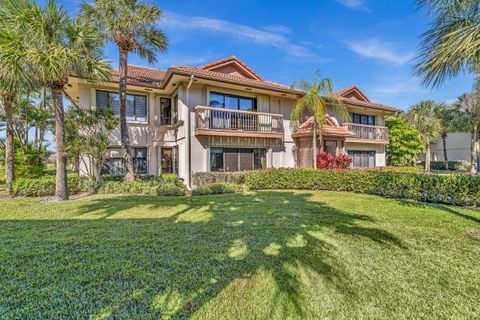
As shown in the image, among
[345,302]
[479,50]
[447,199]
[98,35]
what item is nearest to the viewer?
[345,302]

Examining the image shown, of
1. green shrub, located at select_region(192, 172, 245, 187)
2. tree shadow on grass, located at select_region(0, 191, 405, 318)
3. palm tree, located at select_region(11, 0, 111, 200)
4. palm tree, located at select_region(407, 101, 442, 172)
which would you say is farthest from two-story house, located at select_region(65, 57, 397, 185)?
palm tree, located at select_region(407, 101, 442, 172)

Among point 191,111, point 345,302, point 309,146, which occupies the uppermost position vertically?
point 191,111

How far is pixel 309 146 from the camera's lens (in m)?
17.4

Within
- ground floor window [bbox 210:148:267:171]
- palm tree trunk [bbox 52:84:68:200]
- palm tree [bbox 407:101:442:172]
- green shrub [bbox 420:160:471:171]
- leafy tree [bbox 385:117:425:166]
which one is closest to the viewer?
palm tree trunk [bbox 52:84:68:200]

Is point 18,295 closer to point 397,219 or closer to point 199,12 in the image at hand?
point 397,219

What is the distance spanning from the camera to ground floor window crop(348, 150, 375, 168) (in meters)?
21.7

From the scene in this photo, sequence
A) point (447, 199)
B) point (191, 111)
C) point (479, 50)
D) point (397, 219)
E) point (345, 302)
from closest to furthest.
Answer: point (345, 302) → point (479, 50) → point (397, 219) → point (447, 199) → point (191, 111)

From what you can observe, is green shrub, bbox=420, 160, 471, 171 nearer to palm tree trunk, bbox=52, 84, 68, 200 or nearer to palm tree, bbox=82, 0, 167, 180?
palm tree, bbox=82, 0, 167, 180

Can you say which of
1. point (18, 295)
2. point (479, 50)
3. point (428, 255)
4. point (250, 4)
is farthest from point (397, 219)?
point (250, 4)

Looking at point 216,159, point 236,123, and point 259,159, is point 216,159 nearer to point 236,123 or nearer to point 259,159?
point 236,123

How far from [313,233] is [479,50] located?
4711 mm

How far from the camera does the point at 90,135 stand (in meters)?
13.1

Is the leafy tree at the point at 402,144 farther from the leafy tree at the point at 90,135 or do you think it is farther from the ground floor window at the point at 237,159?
the leafy tree at the point at 90,135

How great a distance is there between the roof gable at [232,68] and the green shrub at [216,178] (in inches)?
272
